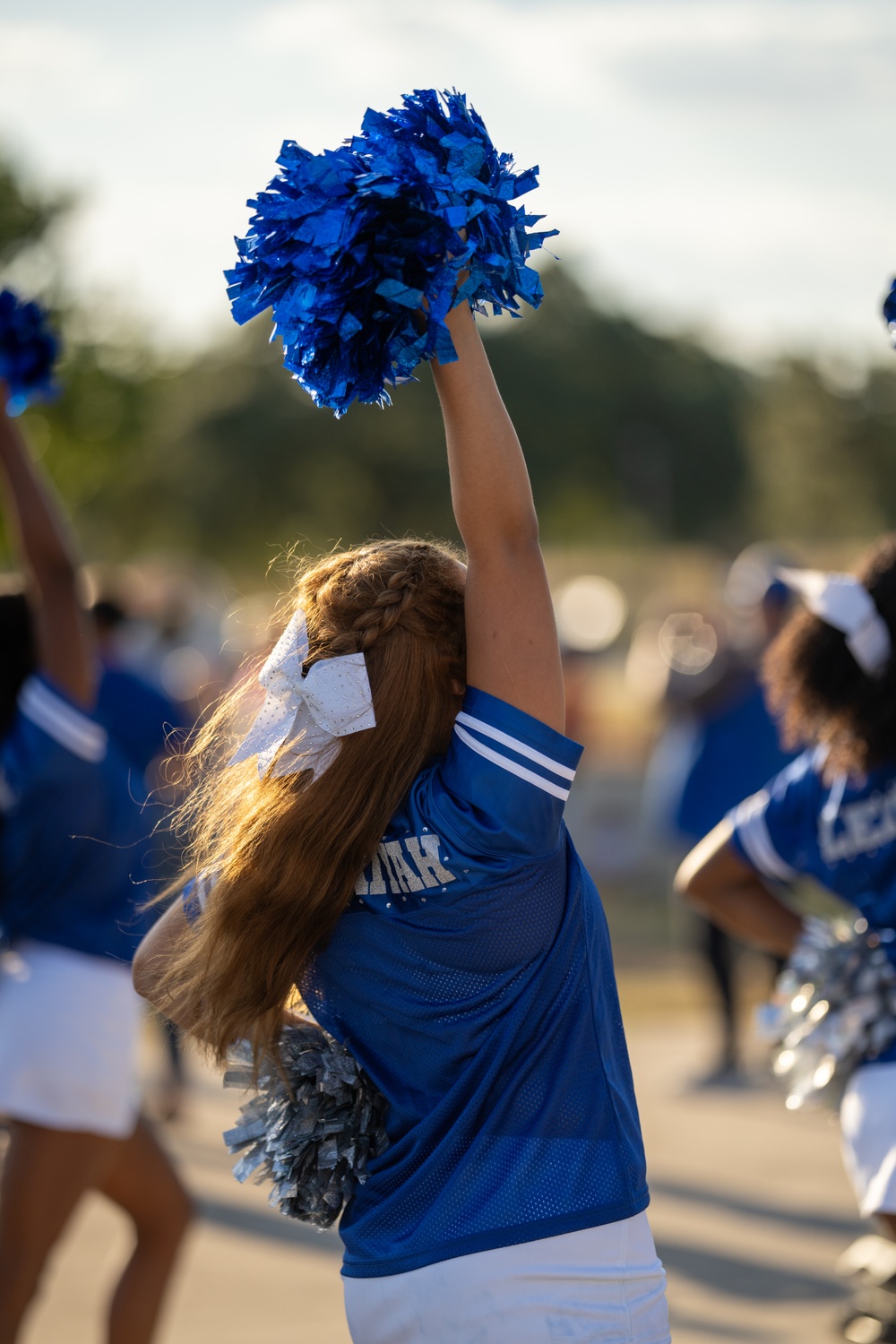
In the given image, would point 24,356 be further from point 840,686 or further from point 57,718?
point 840,686

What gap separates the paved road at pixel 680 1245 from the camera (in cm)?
435

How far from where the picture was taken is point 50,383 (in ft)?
11.1

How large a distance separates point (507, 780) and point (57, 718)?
1832 mm

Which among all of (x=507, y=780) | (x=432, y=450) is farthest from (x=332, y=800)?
(x=432, y=450)

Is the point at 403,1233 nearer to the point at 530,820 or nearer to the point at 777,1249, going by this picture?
the point at 530,820

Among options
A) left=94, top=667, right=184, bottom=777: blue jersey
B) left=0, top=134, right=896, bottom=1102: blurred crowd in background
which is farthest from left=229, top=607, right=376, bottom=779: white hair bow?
left=94, top=667, right=184, bottom=777: blue jersey

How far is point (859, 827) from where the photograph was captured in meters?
2.89

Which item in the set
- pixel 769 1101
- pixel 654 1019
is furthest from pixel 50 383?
pixel 654 1019

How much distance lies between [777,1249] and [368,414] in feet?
103

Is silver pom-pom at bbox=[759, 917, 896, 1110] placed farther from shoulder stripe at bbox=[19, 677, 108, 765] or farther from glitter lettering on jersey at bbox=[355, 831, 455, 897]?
shoulder stripe at bbox=[19, 677, 108, 765]

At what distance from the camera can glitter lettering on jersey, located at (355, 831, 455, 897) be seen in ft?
6.04

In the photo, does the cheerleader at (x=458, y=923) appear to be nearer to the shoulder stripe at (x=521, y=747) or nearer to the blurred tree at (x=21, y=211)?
the shoulder stripe at (x=521, y=747)

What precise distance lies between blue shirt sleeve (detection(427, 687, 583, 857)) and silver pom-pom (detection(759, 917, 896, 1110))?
1.39 metres

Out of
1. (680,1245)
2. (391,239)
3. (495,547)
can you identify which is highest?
(391,239)
